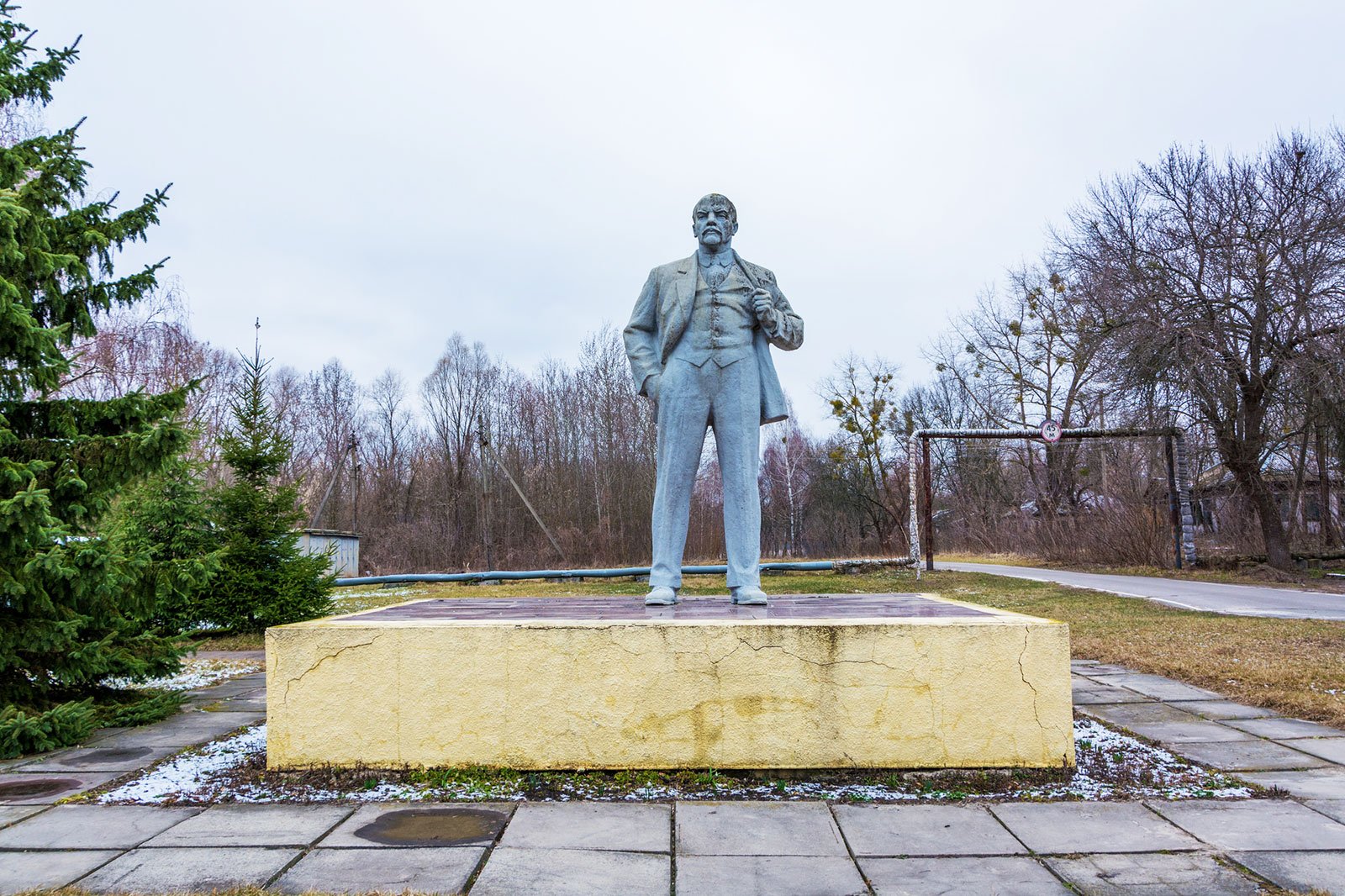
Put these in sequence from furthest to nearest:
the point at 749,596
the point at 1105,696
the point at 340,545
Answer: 1. the point at 340,545
2. the point at 1105,696
3. the point at 749,596

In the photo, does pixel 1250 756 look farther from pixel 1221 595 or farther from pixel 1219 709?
pixel 1221 595

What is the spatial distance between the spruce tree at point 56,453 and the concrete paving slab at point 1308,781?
18.7 ft

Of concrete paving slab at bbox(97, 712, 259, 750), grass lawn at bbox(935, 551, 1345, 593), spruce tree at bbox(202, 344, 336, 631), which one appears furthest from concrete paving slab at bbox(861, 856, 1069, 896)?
grass lawn at bbox(935, 551, 1345, 593)

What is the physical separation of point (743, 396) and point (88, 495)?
376 centimetres

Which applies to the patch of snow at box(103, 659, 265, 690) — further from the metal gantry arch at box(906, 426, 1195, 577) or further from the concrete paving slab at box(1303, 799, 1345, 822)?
the metal gantry arch at box(906, 426, 1195, 577)

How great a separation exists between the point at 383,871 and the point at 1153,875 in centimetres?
243

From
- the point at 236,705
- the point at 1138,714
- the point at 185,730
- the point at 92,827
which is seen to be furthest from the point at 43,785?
the point at 1138,714

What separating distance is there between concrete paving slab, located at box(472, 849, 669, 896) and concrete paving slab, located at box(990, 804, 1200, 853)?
1.32 metres

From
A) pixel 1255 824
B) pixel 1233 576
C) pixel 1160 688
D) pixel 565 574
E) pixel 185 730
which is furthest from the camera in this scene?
pixel 565 574

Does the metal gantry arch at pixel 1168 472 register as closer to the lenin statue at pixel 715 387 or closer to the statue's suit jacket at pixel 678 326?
the statue's suit jacket at pixel 678 326

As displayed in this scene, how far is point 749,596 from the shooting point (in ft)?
15.2

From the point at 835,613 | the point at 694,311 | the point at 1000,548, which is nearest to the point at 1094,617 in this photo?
the point at 835,613

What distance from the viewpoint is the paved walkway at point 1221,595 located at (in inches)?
400

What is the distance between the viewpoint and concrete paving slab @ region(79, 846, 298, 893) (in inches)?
105
